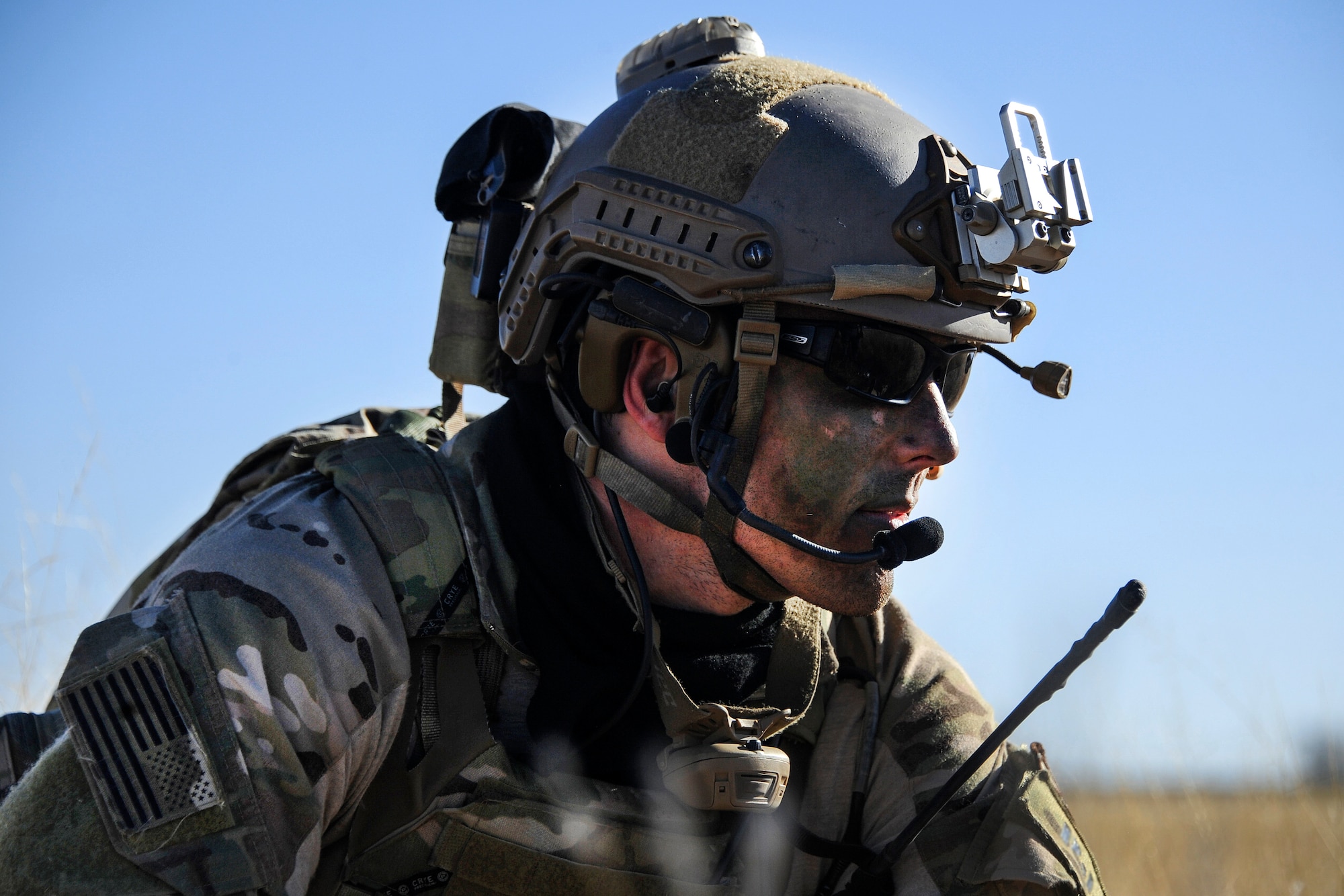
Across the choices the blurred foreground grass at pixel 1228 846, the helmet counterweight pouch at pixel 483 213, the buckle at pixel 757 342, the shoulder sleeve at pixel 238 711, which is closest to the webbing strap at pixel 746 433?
the buckle at pixel 757 342

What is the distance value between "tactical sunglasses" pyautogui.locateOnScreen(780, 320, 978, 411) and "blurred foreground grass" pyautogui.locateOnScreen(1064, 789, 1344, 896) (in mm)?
2494

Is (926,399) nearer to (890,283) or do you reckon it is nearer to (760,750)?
(890,283)

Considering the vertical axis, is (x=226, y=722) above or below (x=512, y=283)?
below

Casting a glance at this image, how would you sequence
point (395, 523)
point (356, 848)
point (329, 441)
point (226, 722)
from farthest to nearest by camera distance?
point (329, 441), point (395, 523), point (356, 848), point (226, 722)

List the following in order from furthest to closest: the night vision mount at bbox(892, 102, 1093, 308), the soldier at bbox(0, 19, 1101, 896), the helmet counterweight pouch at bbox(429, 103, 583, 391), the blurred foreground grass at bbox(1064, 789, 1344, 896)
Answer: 1. the blurred foreground grass at bbox(1064, 789, 1344, 896)
2. the helmet counterweight pouch at bbox(429, 103, 583, 391)
3. the night vision mount at bbox(892, 102, 1093, 308)
4. the soldier at bbox(0, 19, 1101, 896)

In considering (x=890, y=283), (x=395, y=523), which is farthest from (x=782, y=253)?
(x=395, y=523)

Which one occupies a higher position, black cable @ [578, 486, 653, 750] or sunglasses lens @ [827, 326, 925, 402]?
sunglasses lens @ [827, 326, 925, 402]

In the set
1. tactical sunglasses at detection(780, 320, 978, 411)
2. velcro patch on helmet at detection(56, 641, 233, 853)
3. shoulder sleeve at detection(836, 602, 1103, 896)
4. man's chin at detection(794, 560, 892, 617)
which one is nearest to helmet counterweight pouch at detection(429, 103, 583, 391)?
tactical sunglasses at detection(780, 320, 978, 411)

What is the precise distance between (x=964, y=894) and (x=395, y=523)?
5.44 feet

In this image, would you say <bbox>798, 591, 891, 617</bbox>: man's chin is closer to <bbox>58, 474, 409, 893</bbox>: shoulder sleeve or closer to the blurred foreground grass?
<bbox>58, 474, 409, 893</bbox>: shoulder sleeve

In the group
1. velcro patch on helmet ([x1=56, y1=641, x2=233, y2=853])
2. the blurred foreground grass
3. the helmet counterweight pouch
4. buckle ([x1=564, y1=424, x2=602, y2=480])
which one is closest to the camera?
velcro patch on helmet ([x1=56, y1=641, x2=233, y2=853])

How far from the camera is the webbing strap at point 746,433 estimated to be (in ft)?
9.49

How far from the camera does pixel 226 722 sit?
2.43 meters

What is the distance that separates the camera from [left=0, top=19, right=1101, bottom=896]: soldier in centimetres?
247
